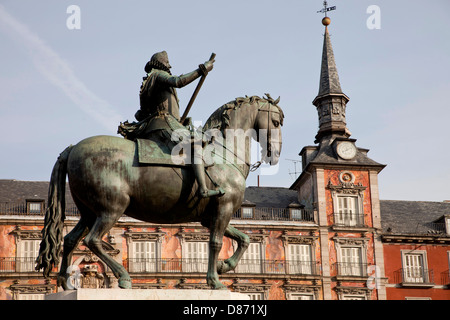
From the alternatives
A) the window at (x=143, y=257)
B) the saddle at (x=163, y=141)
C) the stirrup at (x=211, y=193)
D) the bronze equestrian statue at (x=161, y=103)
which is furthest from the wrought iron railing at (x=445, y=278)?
the stirrup at (x=211, y=193)

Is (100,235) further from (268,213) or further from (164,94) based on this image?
(268,213)

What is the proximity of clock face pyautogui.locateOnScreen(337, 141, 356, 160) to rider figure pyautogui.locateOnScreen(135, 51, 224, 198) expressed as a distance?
3860 centimetres

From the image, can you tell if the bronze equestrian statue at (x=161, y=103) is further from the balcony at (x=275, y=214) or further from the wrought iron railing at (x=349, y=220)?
the wrought iron railing at (x=349, y=220)

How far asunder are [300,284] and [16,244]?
16258 millimetres

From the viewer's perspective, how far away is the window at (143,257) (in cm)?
4472

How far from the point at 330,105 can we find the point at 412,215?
29.5 feet

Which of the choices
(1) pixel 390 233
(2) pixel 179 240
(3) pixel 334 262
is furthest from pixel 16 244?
(1) pixel 390 233

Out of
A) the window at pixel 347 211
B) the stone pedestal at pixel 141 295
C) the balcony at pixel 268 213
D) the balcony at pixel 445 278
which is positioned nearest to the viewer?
the stone pedestal at pixel 141 295

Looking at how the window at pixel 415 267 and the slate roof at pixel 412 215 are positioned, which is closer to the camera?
the window at pixel 415 267

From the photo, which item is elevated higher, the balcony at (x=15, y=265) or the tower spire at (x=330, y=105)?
the tower spire at (x=330, y=105)

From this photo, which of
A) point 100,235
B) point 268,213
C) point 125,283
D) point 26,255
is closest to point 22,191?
point 26,255

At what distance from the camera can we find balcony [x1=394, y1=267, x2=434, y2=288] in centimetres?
A: 4662

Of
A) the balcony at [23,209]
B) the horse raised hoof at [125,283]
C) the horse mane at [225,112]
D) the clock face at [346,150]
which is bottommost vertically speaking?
the horse raised hoof at [125,283]

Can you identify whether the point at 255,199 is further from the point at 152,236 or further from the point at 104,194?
the point at 104,194
